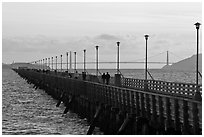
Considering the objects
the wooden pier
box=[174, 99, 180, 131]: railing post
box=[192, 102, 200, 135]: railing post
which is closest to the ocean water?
the wooden pier

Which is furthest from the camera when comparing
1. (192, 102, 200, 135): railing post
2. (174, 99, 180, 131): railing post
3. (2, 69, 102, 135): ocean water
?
(2, 69, 102, 135): ocean water

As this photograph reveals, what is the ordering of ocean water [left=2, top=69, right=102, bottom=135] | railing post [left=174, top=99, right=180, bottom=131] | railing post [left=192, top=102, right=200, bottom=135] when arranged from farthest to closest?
ocean water [left=2, top=69, right=102, bottom=135] < railing post [left=174, top=99, right=180, bottom=131] < railing post [left=192, top=102, right=200, bottom=135]

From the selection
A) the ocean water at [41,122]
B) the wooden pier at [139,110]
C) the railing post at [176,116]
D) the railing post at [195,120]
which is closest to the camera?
the railing post at [195,120]

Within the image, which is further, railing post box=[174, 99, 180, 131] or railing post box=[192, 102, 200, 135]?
railing post box=[174, 99, 180, 131]

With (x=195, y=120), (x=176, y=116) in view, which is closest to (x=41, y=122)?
(x=176, y=116)

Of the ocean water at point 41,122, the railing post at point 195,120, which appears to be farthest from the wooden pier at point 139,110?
the ocean water at point 41,122

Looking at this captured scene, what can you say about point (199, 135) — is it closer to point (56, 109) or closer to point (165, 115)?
point (165, 115)

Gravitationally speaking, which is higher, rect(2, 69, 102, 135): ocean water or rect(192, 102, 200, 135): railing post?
rect(192, 102, 200, 135): railing post

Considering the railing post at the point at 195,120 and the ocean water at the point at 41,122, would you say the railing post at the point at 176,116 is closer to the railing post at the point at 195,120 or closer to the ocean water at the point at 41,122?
the railing post at the point at 195,120

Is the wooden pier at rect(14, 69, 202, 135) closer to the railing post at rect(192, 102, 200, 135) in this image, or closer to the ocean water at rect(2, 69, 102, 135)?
the railing post at rect(192, 102, 200, 135)

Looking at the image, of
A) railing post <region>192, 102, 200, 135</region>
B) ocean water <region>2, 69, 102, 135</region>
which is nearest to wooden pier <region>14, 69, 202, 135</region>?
railing post <region>192, 102, 200, 135</region>

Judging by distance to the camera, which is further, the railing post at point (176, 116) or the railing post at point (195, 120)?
the railing post at point (176, 116)

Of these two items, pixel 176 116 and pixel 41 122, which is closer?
pixel 176 116

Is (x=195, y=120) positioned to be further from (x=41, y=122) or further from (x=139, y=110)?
(x=41, y=122)
